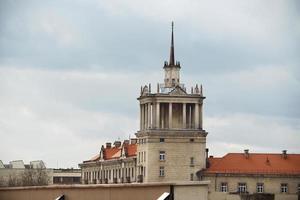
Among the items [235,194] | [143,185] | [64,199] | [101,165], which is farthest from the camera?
[101,165]

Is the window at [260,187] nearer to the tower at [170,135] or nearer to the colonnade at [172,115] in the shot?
the tower at [170,135]

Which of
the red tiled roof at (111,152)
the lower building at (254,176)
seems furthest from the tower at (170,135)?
the red tiled roof at (111,152)

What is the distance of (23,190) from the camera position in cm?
4438

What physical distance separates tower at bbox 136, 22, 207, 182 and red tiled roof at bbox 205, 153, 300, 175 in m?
2.24

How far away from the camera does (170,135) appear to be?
4493 inches

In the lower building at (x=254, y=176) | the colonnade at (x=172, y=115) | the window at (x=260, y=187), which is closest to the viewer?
the lower building at (x=254, y=176)

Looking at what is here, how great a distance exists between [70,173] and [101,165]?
136 ft

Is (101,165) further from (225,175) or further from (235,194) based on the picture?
(235,194)

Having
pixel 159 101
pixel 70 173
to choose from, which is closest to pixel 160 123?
pixel 159 101

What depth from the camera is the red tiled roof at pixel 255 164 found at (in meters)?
114

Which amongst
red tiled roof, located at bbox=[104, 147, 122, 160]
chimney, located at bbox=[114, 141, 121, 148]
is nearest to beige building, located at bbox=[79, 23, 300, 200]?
red tiled roof, located at bbox=[104, 147, 122, 160]

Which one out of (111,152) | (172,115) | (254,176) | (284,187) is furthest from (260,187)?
(111,152)

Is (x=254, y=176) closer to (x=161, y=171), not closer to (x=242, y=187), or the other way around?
(x=242, y=187)

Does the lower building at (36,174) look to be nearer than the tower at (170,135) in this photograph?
No
